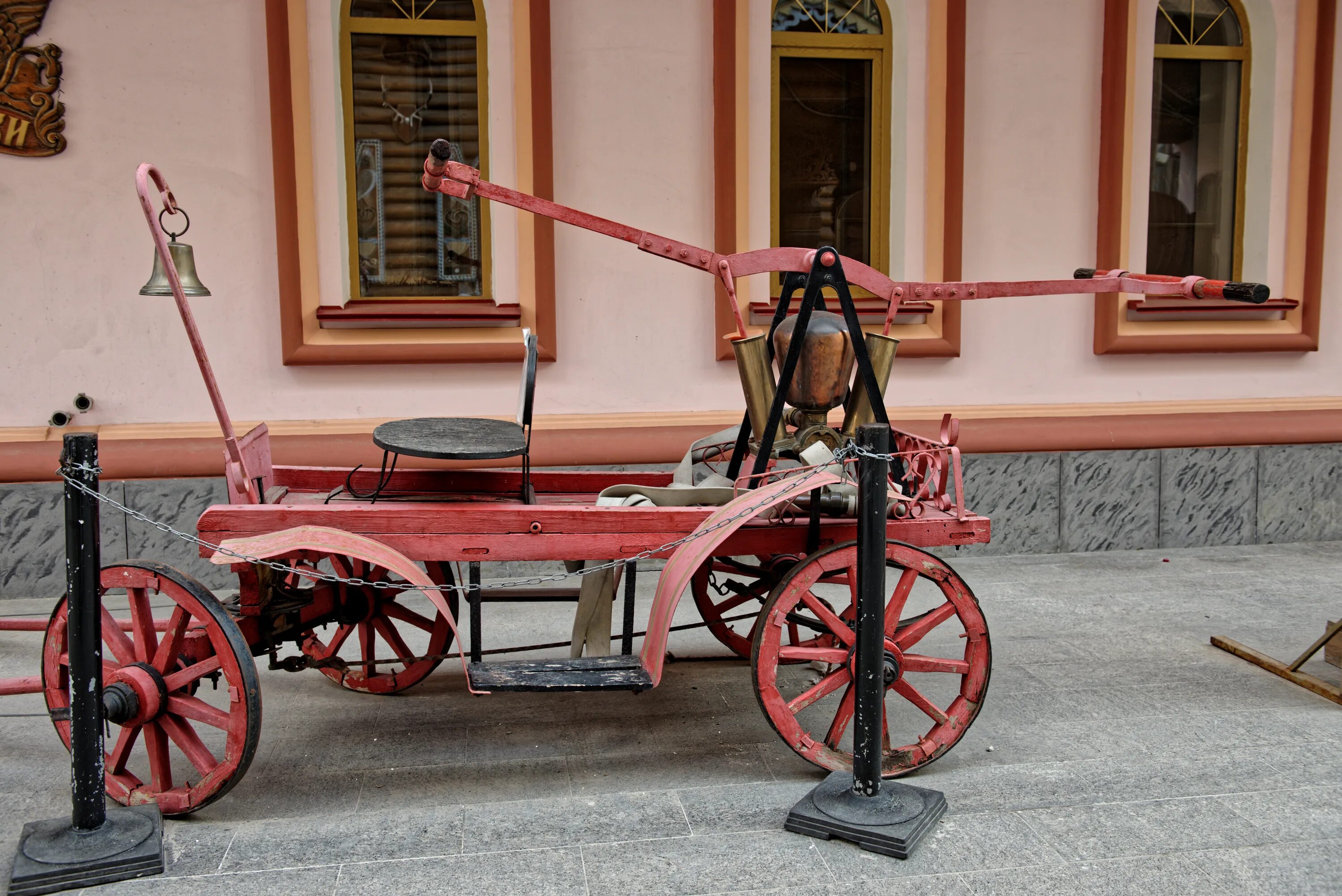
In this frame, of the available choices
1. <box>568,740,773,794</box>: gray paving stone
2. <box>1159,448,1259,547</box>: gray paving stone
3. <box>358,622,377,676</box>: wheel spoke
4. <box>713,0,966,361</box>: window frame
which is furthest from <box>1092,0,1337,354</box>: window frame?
<box>358,622,377,676</box>: wheel spoke

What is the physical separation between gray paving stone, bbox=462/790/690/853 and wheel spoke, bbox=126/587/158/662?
100cm

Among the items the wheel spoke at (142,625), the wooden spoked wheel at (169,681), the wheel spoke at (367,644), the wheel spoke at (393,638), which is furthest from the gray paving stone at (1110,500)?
the wheel spoke at (142,625)

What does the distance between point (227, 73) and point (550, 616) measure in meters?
3.20

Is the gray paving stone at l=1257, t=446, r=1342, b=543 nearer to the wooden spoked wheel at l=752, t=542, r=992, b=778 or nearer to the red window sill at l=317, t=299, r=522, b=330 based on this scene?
the wooden spoked wheel at l=752, t=542, r=992, b=778

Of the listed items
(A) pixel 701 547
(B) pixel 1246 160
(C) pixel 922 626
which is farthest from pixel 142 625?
(B) pixel 1246 160

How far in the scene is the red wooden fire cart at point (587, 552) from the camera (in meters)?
3.13

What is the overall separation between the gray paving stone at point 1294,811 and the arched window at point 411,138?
438 cm

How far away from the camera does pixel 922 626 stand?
3.40m

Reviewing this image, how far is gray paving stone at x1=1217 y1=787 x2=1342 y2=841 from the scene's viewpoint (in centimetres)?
303

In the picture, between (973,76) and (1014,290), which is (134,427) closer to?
(1014,290)

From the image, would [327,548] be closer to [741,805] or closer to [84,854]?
[84,854]

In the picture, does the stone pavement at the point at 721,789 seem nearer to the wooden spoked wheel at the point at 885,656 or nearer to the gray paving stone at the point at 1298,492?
the wooden spoked wheel at the point at 885,656

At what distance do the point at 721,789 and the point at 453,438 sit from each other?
1376 millimetres

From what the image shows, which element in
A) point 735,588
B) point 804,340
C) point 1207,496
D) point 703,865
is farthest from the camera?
point 1207,496
